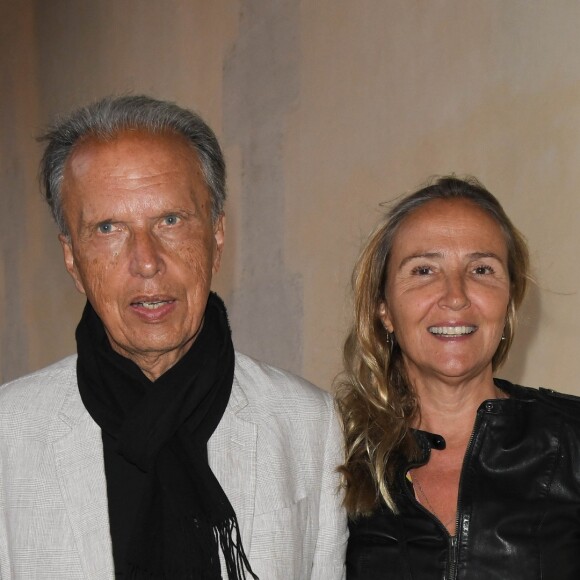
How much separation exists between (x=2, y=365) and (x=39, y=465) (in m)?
6.21

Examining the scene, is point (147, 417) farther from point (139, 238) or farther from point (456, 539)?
point (456, 539)

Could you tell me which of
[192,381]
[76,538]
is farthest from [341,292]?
[76,538]

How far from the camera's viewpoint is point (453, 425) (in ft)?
8.47

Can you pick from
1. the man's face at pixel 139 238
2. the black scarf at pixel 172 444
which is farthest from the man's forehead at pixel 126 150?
the black scarf at pixel 172 444

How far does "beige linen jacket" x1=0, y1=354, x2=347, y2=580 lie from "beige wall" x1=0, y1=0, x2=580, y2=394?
42.5 inches

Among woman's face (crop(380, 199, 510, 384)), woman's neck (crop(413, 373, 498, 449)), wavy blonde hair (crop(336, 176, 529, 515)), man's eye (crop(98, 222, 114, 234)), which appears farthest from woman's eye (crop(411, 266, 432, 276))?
man's eye (crop(98, 222, 114, 234))

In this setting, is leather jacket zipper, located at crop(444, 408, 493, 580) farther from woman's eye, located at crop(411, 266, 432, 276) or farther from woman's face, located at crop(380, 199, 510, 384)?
woman's eye, located at crop(411, 266, 432, 276)

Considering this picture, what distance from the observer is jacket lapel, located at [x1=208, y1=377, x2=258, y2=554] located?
2238 mm

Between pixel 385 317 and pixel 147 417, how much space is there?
30.2 inches

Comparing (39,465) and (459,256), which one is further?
(459,256)

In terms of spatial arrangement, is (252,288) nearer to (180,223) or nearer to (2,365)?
(180,223)

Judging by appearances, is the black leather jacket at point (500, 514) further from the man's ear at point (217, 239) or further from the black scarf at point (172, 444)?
the man's ear at point (217, 239)

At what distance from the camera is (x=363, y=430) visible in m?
2.58

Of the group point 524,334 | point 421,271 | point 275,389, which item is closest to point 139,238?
point 275,389
